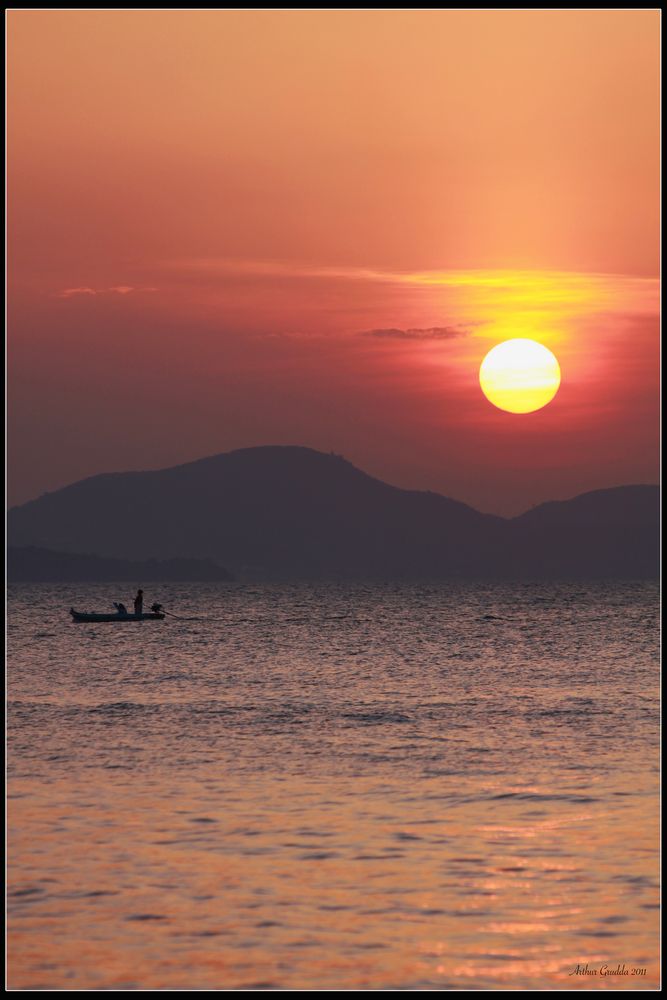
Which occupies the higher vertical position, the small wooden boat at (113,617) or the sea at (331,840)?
the sea at (331,840)

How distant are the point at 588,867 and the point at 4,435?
528 inches

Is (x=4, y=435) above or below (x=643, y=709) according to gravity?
above

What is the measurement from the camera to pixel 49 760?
1341 inches

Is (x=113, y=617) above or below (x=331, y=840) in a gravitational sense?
below

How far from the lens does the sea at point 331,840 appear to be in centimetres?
1756

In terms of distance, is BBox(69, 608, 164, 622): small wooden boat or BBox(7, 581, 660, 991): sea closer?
BBox(7, 581, 660, 991): sea

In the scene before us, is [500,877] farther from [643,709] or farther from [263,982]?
[643,709]

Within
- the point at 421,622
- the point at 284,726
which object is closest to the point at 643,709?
the point at 284,726

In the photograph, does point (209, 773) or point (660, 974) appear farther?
point (209, 773)

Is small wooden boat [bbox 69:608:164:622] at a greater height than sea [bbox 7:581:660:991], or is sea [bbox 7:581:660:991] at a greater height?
sea [bbox 7:581:660:991]

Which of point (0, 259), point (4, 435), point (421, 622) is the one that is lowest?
point (421, 622)

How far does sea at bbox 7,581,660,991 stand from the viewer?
17.6m

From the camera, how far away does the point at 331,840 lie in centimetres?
2409

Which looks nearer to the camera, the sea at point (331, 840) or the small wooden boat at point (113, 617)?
the sea at point (331, 840)
